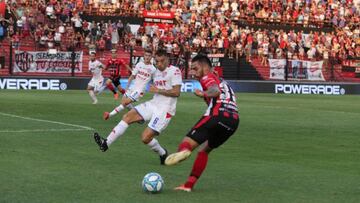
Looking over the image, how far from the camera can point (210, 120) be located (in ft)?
36.1

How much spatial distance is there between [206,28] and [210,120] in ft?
131

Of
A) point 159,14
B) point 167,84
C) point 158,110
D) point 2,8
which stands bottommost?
point 159,14

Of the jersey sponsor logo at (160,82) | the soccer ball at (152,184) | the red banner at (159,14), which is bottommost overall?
the red banner at (159,14)

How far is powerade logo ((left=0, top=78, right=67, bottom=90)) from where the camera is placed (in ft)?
130

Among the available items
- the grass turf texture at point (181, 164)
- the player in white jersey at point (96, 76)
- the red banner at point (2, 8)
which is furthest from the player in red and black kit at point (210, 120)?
the red banner at point (2, 8)

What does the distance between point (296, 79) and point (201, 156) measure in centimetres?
3749

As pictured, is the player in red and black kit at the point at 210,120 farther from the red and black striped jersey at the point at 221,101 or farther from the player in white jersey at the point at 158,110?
the player in white jersey at the point at 158,110

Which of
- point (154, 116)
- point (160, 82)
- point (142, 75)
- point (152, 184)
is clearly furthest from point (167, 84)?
point (142, 75)

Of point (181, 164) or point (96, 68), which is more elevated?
point (181, 164)

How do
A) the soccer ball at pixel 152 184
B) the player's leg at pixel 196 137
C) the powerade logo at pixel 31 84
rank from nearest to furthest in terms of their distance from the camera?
1. the soccer ball at pixel 152 184
2. the player's leg at pixel 196 137
3. the powerade logo at pixel 31 84

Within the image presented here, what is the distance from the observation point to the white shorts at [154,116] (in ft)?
46.4

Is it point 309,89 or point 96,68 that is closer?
point 96,68

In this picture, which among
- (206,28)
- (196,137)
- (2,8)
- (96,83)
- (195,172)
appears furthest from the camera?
(206,28)

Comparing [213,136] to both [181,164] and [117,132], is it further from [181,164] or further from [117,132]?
[117,132]
